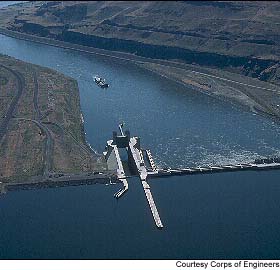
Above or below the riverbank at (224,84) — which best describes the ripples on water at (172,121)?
below

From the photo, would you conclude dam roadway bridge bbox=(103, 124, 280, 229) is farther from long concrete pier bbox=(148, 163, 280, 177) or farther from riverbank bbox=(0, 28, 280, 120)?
riverbank bbox=(0, 28, 280, 120)

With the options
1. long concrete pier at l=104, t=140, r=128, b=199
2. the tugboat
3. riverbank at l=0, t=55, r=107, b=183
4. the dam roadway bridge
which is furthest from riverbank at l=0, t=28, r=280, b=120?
long concrete pier at l=104, t=140, r=128, b=199

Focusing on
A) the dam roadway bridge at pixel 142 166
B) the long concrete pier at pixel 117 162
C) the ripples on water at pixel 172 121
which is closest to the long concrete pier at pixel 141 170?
the dam roadway bridge at pixel 142 166

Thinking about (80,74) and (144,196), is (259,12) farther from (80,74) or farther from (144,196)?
(144,196)

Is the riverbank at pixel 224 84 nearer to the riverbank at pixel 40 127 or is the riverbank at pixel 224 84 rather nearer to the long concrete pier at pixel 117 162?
the riverbank at pixel 40 127

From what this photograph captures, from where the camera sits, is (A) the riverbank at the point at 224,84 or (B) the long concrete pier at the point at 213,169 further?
(A) the riverbank at the point at 224,84

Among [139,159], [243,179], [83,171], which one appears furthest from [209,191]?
[83,171]
